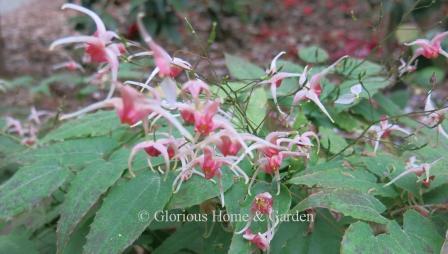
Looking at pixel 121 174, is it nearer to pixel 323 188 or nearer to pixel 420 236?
pixel 323 188

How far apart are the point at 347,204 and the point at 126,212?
1.07ft

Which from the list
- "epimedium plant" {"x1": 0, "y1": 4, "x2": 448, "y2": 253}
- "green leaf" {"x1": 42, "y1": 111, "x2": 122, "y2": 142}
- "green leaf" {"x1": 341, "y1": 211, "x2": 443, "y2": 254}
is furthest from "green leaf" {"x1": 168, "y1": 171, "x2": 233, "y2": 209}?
"green leaf" {"x1": 42, "y1": 111, "x2": 122, "y2": 142}

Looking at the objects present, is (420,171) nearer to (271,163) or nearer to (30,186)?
(271,163)

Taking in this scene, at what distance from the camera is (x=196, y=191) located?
913 millimetres

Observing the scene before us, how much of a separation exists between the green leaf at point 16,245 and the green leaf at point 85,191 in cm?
19

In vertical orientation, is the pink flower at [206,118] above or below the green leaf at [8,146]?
above

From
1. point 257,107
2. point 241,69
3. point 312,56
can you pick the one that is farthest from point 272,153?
point 312,56

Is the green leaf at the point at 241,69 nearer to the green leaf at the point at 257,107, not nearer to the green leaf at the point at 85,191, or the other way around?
the green leaf at the point at 257,107

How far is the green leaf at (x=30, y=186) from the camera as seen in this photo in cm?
95

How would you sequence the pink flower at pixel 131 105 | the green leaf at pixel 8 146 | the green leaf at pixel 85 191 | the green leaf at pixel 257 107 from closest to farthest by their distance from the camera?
the pink flower at pixel 131 105 → the green leaf at pixel 85 191 → the green leaf at pixel 257 107 → the green leaf at pixel 8 146

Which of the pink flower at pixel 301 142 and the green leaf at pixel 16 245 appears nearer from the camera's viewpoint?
the pink flower at pixel 301 142

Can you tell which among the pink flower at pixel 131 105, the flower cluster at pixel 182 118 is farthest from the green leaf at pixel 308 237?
the pink flower at pixel 131 105

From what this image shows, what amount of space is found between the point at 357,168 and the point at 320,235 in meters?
0.17

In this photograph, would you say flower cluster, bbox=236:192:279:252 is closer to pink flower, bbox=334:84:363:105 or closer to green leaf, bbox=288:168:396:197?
green leaf, bbox=288:168:396:197
